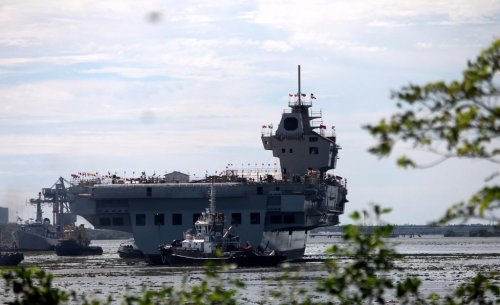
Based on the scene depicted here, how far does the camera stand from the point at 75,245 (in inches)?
7052

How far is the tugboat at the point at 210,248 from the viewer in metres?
102

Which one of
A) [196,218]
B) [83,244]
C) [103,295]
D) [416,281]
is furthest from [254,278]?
[83,244]

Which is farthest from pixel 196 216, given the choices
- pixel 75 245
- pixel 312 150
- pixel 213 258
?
pixel 75 245

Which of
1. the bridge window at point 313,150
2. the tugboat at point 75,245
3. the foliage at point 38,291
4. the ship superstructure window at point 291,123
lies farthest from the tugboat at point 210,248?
the foliage at point 38,291

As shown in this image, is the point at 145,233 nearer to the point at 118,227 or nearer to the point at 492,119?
the point at 118,227

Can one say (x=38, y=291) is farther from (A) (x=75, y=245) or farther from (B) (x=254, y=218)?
(A) (x=75, y=245)

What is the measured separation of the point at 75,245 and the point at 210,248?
263 feet

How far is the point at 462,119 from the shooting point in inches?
663

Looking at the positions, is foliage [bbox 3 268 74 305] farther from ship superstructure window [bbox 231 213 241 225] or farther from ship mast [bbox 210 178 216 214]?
ship superstructure window [bbox 231 213 241 225]

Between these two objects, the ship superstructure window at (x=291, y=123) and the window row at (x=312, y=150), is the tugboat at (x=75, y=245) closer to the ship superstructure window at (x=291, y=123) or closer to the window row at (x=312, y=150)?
the window row at (x=312, y=150)

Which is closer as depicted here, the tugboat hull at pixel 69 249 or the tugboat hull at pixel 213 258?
the tugboat hull at pixel 213 258

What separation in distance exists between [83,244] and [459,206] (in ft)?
576

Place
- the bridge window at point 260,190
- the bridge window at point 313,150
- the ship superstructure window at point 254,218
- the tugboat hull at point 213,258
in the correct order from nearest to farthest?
1. the tugboat hull at point 213,258
2. the ship superstructure window at point 254,218
3. the bridge window at point 260,190
4. the bridge window at point 313,150

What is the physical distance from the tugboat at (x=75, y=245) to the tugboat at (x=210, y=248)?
7284 cm
